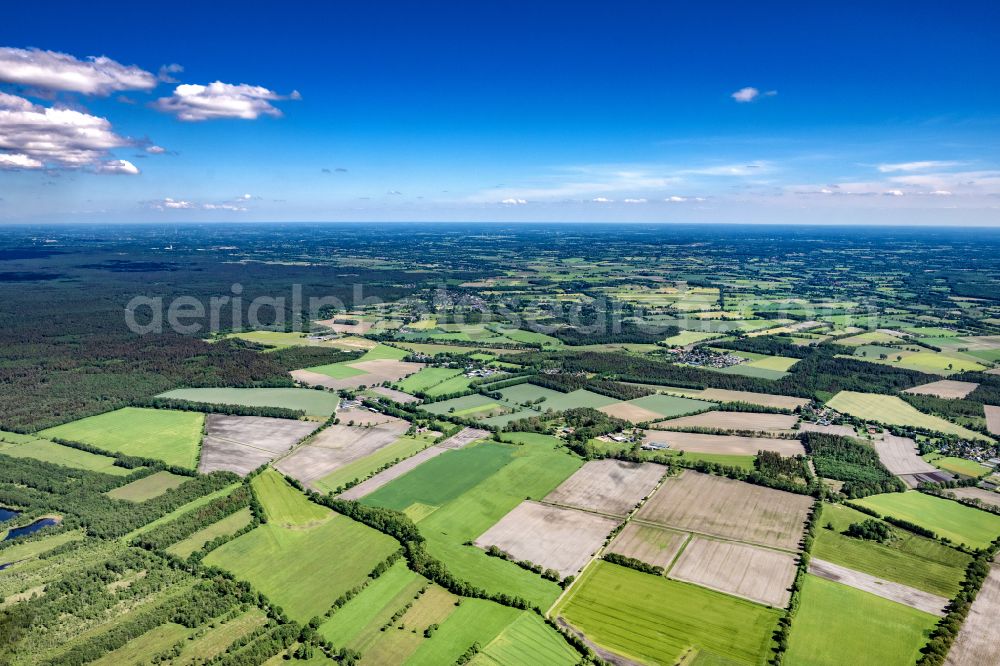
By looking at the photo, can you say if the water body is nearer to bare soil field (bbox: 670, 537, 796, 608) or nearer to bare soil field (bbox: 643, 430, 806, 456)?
bare soil field (bbox: 670, 537, 796, 608)

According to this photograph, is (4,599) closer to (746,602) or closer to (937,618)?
(746,602)

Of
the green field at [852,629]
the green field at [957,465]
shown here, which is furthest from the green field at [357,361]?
the green field at [957,465]

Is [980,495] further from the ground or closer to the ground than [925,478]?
closer to the ground

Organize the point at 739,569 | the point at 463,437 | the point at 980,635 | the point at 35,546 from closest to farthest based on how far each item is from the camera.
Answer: the point at 980,635 < the point at 739,569 < the point at 35,546 < the point at 463,437

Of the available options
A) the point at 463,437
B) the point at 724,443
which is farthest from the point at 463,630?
the point at 724,443

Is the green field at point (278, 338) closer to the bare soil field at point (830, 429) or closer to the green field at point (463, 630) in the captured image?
the bare soil field at point (830, 429)

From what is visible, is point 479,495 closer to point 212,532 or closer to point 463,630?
point 463,630

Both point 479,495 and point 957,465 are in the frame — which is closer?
point 479,495

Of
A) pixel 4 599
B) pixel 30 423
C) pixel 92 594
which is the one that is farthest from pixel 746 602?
pixel 30 423
